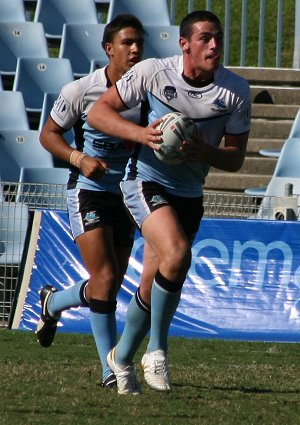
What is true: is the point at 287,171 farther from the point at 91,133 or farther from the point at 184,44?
the point at 184,44

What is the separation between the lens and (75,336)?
9.86 meters

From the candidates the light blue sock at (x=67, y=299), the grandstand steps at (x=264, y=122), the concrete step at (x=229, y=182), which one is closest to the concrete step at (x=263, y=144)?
the grandstand steps at (x=264, y=122)

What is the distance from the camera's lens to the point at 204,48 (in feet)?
20.3

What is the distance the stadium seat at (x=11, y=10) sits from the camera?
1569 cm

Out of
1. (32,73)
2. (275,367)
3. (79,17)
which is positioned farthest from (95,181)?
(79,17)

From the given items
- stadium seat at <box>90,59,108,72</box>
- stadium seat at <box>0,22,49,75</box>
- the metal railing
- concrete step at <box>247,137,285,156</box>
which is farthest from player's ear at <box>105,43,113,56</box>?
stadium seat at <box>0,22,49,75</box>

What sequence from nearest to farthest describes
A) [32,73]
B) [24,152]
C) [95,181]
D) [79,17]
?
[95,181] → [24,152] → [32,73] → [79,17]

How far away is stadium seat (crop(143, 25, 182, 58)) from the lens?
50.5ft

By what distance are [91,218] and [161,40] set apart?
29.1 feet

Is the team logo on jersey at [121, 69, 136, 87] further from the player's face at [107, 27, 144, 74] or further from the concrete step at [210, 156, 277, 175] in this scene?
the concrete step at [210, 156, 277, 175]

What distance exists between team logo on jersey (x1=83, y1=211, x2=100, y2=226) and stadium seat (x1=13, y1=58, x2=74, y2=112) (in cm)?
787

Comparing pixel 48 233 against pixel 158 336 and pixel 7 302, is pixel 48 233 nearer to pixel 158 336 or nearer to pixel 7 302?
pixel 7 302

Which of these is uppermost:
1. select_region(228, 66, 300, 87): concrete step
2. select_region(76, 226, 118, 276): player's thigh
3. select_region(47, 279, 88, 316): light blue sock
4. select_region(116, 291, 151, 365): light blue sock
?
→ select_region(76, 226, 118, 276): player's thigh

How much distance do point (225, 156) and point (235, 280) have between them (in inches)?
159
